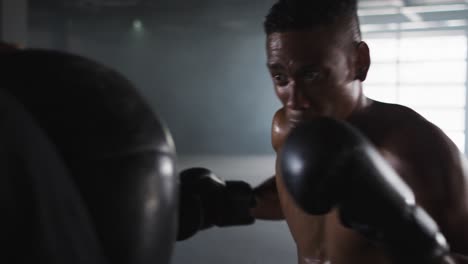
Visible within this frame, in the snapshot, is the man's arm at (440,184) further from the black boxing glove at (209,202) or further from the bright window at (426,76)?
the bright window at (426,76)

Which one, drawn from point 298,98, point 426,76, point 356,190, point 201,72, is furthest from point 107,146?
point 426,76

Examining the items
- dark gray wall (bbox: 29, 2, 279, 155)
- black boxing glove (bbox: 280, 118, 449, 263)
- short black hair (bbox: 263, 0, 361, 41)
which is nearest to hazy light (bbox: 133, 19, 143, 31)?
dark gray wall (bbox: 29, 2, 279, 155)

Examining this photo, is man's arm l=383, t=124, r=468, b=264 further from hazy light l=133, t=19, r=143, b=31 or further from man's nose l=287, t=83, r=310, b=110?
hazy light l=133, t=19, r=143, b=31

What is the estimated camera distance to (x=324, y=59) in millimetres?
922

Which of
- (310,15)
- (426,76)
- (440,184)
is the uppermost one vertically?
(310,15)

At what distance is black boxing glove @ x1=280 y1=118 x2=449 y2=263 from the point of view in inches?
25.1

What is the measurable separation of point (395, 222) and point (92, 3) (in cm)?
657

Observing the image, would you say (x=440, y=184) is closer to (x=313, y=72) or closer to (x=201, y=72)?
(x=313, y=72)

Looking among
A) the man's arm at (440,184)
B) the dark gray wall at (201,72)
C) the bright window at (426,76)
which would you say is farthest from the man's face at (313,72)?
the bright window at (426,76)

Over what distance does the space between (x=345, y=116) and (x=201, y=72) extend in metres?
6.55

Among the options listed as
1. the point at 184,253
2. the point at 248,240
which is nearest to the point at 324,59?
the point at 184,253

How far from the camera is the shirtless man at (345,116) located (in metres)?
0.80

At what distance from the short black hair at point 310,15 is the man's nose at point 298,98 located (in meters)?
0.12

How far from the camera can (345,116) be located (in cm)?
97
